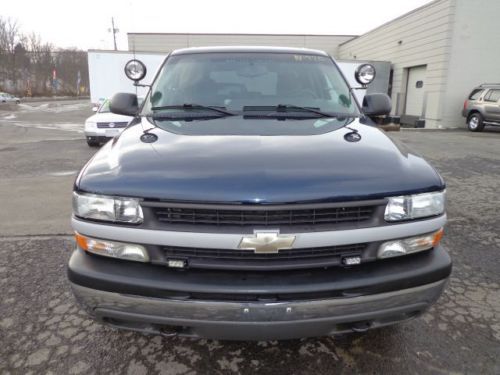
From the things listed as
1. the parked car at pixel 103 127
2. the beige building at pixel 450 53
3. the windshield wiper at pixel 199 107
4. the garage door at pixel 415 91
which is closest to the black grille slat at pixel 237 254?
the windshield wiper at pixel 199 107

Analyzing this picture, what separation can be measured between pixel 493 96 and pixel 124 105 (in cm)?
1594

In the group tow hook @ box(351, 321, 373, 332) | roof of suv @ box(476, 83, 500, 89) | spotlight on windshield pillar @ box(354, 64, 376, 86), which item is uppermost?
roof of suv @ box(476, 83, 500, 89)

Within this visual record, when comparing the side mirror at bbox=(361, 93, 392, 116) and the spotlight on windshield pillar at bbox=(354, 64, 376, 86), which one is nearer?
the side mirror at bbox=(361, 93, 392, 116)

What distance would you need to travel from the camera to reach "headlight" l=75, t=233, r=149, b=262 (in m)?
1.76

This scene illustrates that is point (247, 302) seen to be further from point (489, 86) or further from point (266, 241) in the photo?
point (489, 86)

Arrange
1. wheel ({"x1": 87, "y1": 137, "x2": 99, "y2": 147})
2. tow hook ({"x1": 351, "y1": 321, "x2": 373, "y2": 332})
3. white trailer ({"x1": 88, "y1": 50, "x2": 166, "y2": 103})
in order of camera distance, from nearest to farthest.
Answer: tow hook ({"x1": 351, "y1": 321, "x2": 373, "y2": 332}) → wheel ({"x1": 87, "y1": 137, "x2": 99, "y2": 147}) → white trailer ({"x1": 88, "y1": 50, "x2": 166, "y2": 103})

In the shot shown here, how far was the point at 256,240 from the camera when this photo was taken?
5.48 feet

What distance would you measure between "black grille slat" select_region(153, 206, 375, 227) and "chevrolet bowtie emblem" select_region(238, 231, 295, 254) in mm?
49

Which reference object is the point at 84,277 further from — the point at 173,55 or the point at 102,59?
the point at 102,59

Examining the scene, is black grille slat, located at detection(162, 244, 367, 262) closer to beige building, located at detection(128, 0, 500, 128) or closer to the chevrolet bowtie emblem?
the chevrolet bowtie emblem

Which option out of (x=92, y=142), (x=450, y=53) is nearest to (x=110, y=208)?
(x=92, y=142)

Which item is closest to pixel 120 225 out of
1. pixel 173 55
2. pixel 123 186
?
pixel 123 186

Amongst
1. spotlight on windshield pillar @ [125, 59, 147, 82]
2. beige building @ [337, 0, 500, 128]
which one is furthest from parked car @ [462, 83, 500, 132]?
spotlight on windshield pillar @ [125, 59, 147, 82]

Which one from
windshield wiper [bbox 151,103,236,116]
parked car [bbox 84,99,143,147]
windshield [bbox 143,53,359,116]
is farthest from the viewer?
parked car [bbox 84,99,143,147]
